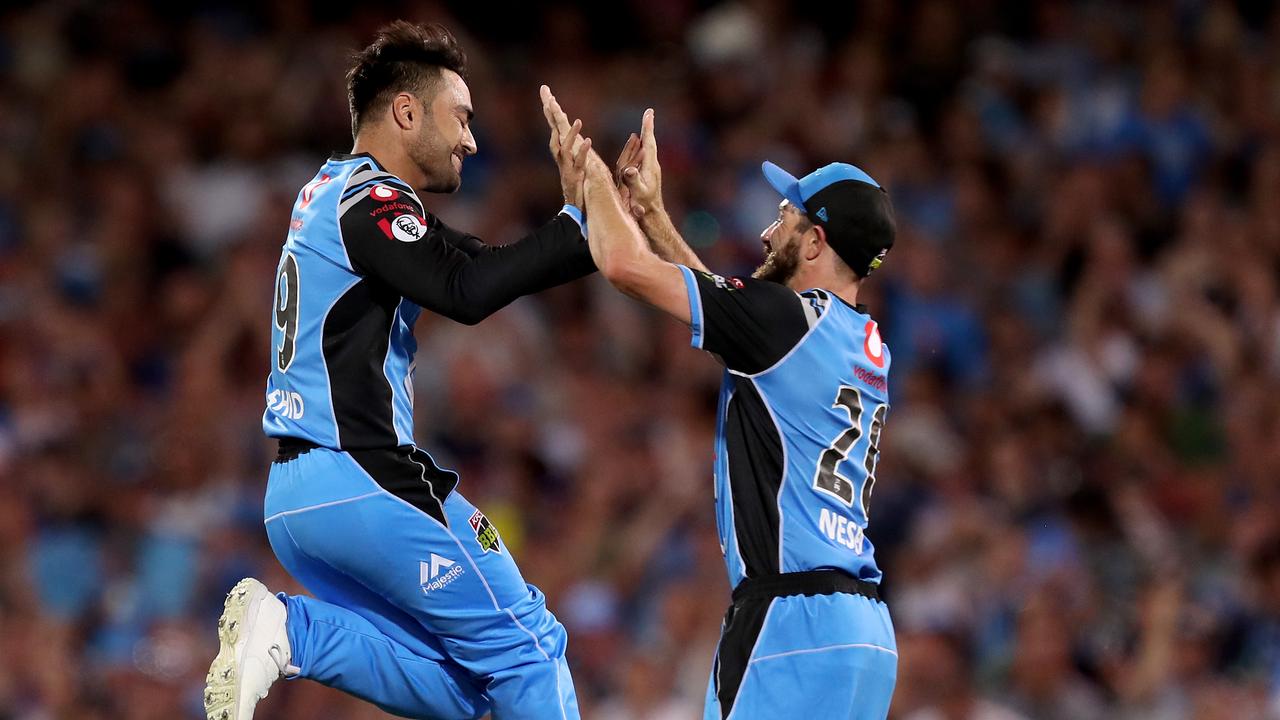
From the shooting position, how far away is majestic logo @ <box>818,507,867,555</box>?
18.5ft

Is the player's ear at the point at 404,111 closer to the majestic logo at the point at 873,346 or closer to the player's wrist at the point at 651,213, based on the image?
the player's wrist at the point at 651,213

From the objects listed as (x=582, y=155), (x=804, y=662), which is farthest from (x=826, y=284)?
(x=804, y=662)

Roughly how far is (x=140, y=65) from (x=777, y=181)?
8.26 meters

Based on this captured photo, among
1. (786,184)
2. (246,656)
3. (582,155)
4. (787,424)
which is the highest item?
(582,155)

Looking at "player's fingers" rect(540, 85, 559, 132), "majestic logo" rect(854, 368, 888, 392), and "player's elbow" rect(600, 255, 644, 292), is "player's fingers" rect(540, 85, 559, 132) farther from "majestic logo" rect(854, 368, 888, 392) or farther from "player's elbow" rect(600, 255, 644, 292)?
"majestic logo" rect(854, 368, 888, 392)

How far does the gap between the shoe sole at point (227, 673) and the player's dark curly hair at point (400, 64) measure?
1644mm

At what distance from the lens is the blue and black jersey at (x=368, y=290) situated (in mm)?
5355

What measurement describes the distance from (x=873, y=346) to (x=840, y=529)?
25.4 inches

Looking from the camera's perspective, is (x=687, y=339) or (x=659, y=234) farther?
(x=687, y=339)

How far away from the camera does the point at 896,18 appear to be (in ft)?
43.0

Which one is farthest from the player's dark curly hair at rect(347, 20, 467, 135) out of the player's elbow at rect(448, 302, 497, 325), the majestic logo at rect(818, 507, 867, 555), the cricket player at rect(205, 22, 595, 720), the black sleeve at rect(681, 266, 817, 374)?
the majestic logo at rect(818, 507, 867, 555)

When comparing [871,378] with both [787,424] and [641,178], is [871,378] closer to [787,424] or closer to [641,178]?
[787,424]

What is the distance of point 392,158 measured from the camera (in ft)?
18.9

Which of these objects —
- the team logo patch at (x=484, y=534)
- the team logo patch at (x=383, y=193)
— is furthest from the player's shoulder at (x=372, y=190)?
the team logo patch at (x=484, y=534)
